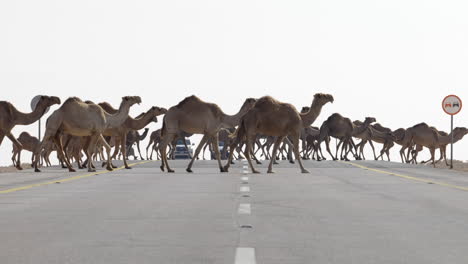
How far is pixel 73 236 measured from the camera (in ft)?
32.0

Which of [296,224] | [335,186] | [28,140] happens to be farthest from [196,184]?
[28,140]

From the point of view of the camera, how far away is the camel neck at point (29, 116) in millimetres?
33906

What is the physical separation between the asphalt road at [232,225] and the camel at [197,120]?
40.3 feet

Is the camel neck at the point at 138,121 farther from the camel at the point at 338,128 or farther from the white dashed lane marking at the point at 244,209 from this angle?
the white dashed lane marking at the point at 244,209

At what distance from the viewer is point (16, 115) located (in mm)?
34375

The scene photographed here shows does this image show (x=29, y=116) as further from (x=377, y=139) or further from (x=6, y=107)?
(x=377, y=139)

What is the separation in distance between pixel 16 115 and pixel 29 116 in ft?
1.75

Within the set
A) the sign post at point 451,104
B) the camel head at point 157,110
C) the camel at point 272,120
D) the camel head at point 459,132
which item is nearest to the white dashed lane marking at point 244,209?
the camel at point 272,120

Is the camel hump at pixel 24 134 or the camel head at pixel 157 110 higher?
the camel head at pixel 157 110

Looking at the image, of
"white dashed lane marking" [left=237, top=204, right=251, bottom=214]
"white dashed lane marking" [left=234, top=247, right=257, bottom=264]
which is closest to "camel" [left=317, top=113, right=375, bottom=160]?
"white dashed lane marking" [left=237, top=204, right=251, bottom=214]

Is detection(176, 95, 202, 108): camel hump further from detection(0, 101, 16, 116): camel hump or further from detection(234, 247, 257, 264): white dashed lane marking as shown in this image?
detection(234, 247, 257, 264): white dashed lane marking

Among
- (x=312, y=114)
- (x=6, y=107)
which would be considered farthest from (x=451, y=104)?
(x=6, y=107)

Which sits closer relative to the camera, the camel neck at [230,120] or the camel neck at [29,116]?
the camel neck at [230,120]

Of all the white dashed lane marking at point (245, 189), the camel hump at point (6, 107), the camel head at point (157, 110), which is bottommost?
the white dashed lane marking at point (245, 189)
